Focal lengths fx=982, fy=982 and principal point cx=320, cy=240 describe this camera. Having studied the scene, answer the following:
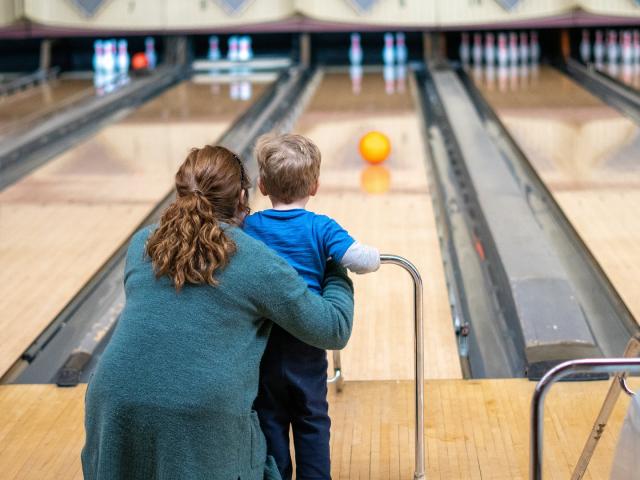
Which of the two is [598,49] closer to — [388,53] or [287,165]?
[388,53]

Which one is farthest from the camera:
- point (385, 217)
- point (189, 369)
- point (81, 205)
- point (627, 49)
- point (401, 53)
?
point (401, 53)

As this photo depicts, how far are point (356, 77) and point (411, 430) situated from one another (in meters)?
6.32

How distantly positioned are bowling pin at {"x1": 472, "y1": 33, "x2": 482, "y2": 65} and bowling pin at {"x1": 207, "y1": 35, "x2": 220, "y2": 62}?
2352mm

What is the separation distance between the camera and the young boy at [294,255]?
1.79m

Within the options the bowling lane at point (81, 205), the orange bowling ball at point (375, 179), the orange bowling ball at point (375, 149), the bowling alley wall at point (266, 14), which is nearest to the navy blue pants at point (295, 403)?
the bowling lane at point (81, 205)

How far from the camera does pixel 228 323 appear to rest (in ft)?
5.37

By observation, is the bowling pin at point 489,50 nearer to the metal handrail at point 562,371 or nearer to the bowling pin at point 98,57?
the bowling pin at point 98,57

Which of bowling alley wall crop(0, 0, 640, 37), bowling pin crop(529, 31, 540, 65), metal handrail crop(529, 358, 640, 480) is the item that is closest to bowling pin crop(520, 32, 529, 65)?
bowling pin crop(529, 31, 540, 65)

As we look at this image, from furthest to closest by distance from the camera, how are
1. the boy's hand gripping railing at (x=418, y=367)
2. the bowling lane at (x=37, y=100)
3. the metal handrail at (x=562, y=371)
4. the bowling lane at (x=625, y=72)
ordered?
the bowling lane at (x=625, y=72), the bowling lane at (x=37, y=100), the boy's hand gripping railing at (x=418, y=367), the metal handrail at (x=562, y=371)

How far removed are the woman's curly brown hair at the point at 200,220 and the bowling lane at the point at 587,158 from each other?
1842 mm

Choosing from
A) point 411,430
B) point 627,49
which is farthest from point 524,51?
point 411,430

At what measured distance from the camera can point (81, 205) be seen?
4625 millimetres

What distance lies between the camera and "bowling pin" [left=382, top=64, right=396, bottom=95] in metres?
7.75

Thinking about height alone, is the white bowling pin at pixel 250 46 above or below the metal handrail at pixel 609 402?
above
